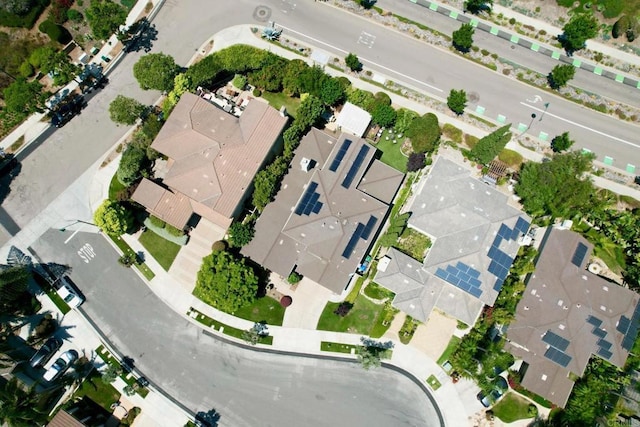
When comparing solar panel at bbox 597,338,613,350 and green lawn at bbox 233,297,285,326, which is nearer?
solar panel at bbox 597,338,613,350

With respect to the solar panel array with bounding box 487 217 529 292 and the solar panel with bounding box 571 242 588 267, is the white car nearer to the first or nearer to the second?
the solar panel array with bounding box 487 217 529 292

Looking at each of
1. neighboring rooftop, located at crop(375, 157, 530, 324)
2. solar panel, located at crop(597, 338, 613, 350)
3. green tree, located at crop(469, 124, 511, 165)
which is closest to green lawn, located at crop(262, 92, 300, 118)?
neighboring rooftop, located at crop(375, 157, 530, 324)

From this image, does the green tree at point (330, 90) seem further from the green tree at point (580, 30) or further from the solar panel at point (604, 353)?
the solar panel at point (604, 353)

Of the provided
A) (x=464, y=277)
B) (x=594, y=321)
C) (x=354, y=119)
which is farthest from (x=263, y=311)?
(x=594, y=321)

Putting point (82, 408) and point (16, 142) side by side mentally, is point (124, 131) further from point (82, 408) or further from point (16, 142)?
point (82, 408)

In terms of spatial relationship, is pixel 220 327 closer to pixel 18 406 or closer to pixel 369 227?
pixel 369 227

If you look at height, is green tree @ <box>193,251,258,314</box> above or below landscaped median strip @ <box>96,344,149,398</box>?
above

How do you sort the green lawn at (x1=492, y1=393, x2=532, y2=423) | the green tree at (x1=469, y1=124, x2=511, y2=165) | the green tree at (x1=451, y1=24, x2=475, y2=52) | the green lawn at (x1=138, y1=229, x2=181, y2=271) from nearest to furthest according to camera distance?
the green tree at (x1=469, y1=124, x2=511, y2=165), the green lawn at (x1=492, y1=393, x2=532, y2=423), the green tree at (x1=451, y1=24, x2=475, y2=52), the green lawn at (x1=138, y1=229, x2=181, y2=271)
